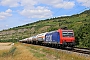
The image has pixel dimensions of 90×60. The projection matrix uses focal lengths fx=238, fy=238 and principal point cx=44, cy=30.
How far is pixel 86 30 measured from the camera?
50.1 m

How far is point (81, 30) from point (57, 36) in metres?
16.4

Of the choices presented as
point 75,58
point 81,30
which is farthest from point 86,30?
point 75,58

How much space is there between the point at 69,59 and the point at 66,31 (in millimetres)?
13444

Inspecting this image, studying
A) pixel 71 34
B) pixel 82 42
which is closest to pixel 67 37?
pixel 71 34

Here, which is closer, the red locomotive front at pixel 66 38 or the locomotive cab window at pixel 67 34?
the red locomotive front at pixel 66 38

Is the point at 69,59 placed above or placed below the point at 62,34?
below

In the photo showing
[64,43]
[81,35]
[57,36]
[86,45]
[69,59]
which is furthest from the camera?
[81,35]

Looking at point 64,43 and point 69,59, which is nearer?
point 69,59

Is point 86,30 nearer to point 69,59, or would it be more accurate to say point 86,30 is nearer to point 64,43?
point 64,43

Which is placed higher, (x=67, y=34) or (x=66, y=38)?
(x=67, y=34)

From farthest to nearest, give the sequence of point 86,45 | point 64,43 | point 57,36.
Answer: point 86,45, point 57,36, point 64,43

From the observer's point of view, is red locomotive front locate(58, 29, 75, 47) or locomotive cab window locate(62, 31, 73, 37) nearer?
red locomotive front locate(58, 29, 75, 47)

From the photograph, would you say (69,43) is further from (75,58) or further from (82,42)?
(82,42)

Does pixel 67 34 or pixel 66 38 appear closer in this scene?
pixel 66 38
